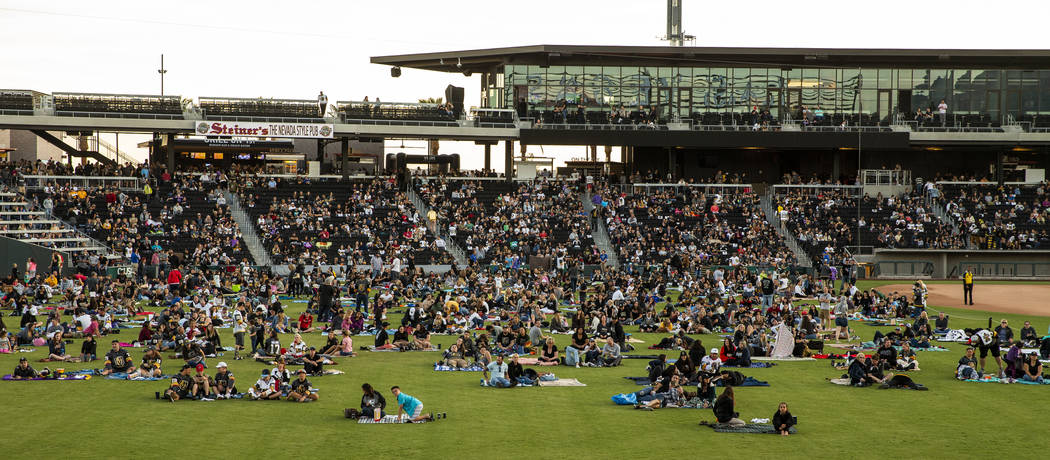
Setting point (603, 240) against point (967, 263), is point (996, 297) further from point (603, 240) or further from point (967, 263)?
point (603, 240)

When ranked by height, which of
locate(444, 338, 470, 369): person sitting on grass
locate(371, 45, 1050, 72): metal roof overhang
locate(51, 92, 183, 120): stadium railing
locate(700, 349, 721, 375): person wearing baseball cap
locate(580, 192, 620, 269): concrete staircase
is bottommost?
locate(444, 338, 470, 369): person sitting on grass

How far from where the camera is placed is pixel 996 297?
147 feet

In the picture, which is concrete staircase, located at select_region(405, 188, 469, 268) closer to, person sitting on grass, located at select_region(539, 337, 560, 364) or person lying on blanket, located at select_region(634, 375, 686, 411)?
person sitting on grass, located at select_region(539, 337, 560, 364)

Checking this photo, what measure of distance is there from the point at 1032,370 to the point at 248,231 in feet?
132

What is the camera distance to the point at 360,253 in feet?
165

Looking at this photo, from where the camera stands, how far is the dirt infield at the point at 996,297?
40.1 meters

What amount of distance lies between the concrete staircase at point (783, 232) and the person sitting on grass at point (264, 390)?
3904 cm

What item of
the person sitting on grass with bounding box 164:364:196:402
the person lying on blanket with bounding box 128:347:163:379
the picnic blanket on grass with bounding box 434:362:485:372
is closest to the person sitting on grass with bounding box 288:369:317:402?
the person sitting on grass with bounding box 164:364:196:402

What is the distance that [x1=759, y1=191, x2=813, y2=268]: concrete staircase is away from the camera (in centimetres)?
5510

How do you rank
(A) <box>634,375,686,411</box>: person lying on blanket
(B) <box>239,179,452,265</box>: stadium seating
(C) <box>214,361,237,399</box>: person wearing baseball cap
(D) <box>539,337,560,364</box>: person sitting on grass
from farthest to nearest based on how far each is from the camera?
1. (B) <box>239,179,452,265</box>: stadium seating
2. (D) <box>539,337,560,364</box>: person sitting on grass
3. (C) <box>214,361,237,399</box>: person wearing baseball cap
4. (A) <box>634,375,686,411</box>: person lying on blanket

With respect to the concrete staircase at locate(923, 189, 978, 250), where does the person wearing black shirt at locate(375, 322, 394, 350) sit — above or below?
below

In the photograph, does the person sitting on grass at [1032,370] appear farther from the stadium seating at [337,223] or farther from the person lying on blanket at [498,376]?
the stadium seating at [337,223]

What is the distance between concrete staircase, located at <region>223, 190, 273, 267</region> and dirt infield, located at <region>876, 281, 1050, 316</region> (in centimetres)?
2927

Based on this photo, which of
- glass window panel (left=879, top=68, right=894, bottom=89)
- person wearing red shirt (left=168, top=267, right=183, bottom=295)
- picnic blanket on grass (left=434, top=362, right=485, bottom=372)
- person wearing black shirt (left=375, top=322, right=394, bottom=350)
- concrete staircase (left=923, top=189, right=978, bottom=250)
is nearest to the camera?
picnic blanket on grass (left=434, top=362, right=485, bottom=372)
